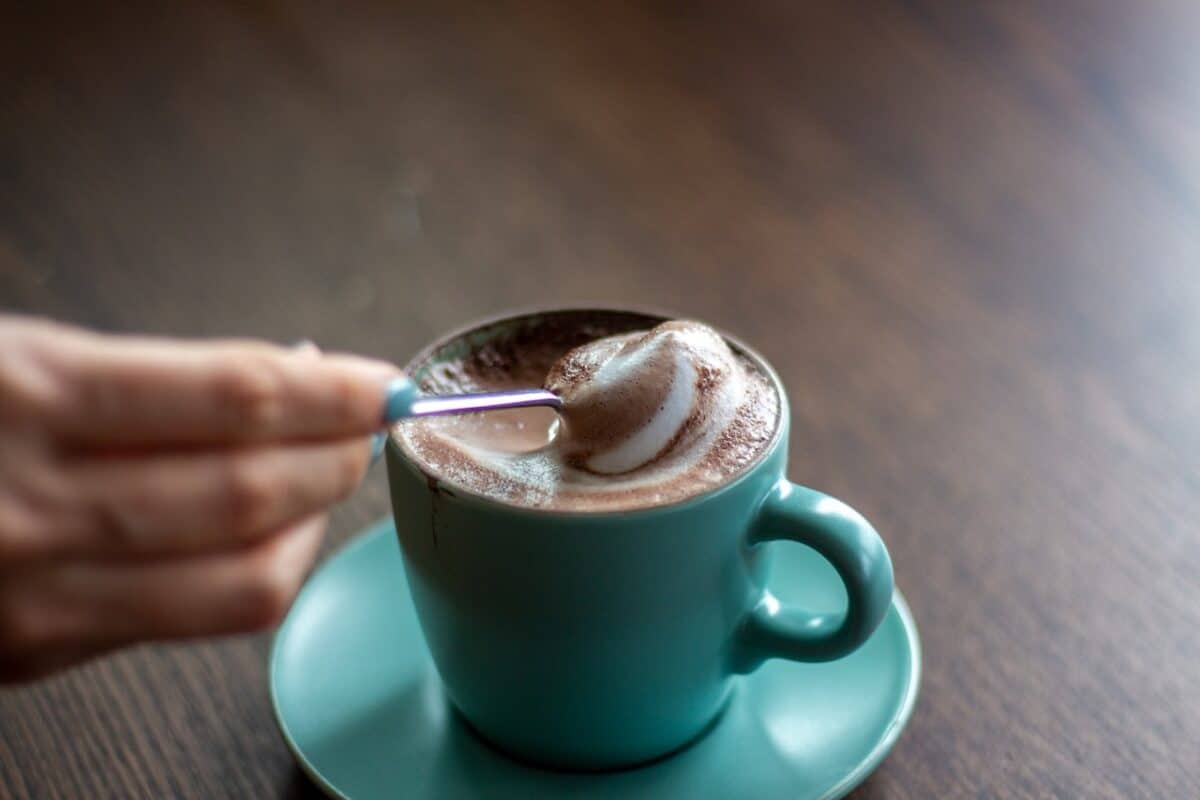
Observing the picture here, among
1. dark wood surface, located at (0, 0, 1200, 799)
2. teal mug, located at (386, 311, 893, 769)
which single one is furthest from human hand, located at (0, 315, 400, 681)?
dark wood surface, located at (0, 0, 1200, 799)

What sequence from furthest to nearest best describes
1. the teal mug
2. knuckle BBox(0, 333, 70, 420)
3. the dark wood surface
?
the dark wood surface
the teal mug
knuckle BBox(0, 333, 70, 420)

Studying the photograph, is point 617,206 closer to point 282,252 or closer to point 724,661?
point 282,252

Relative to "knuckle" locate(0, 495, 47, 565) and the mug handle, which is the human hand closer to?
"knuckle" locate(0, 495, 47, 565)

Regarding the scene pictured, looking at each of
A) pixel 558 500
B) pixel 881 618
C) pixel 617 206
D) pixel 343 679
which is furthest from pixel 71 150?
pixel 881 618

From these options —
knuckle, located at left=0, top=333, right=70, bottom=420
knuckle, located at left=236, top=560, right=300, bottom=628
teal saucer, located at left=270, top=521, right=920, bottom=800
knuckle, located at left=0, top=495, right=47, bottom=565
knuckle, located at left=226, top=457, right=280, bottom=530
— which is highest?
knuckle, located at left=0, top=333, right=70, bottom=420

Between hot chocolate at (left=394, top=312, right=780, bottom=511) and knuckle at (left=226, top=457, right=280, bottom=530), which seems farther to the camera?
hot chocolate at (left=394, top=312, right=780, bottom=511)

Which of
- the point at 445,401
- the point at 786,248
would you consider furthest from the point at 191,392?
the point at 786,248

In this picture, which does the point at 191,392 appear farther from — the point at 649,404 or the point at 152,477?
the point at 649,404
